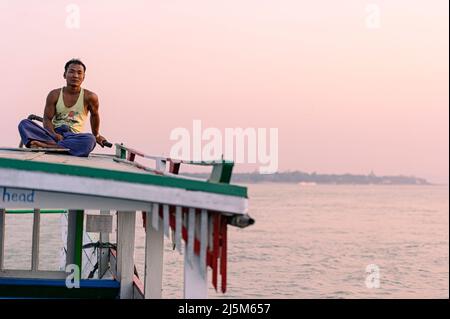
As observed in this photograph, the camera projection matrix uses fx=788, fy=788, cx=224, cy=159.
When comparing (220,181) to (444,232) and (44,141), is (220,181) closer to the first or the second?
(44,141)

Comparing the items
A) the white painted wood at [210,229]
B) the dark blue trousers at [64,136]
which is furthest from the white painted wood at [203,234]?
the dark blue trousers at [64,136]

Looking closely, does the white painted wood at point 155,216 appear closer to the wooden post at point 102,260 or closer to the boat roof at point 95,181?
the boat roof at point 95,181

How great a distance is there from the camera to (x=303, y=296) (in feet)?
98.7

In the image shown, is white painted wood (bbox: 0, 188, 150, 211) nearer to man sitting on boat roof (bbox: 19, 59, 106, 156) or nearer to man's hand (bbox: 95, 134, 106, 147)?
man sitting on boat roof (bbox: 19, 59, 106, 156)

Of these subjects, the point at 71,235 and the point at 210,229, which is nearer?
the point at 210,229

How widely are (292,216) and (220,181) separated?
76.4m

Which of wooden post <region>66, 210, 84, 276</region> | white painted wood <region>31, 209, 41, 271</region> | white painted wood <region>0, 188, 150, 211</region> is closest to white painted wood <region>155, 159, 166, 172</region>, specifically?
white painted wood <region>0, 188, 150, 211</region>

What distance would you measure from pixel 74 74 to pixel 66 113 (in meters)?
0.51

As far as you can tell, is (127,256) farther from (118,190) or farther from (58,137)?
(118,190)

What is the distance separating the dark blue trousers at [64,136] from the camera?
9.27 m

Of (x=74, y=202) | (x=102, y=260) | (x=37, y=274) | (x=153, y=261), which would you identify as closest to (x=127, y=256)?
(x=37, y=274)

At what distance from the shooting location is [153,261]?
8641 mm
